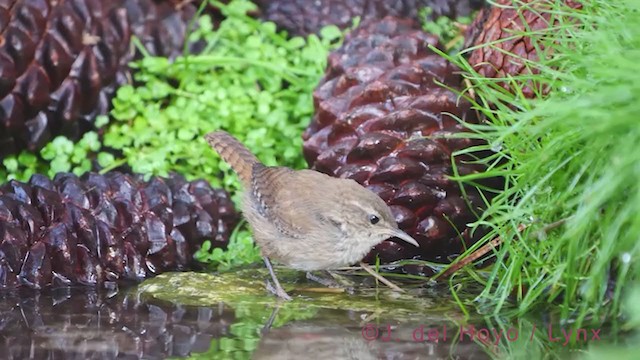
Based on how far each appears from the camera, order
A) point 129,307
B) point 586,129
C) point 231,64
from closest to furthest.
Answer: point 586,129 < point 129,307 < point 231,64

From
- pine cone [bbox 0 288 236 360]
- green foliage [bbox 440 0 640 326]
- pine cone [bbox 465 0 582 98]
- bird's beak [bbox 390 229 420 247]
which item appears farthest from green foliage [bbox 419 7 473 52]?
pine cone [bbox 0 288 236 360]

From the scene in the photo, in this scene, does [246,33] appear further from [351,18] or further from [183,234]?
[183,234]

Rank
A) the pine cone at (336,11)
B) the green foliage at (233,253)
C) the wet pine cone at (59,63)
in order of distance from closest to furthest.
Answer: the green foliage at (233,253) → the wet pine cone at (59,63) → the pine cone at (336,11)

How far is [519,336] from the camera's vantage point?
11.5ft

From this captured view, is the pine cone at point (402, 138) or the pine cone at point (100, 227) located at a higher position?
the pine cone at point (402, 138)

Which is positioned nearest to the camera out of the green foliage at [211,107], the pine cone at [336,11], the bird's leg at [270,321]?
the bird's leg at [270,321]

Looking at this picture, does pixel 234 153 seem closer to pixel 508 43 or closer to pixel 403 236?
pixel 403 236

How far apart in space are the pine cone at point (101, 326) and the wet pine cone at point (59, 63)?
1.33 m

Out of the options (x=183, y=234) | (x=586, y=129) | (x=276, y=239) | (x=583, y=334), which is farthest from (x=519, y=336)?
(x=183, y=234)

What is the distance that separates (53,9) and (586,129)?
3097 mm

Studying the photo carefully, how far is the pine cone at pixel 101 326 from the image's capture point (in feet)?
11.0

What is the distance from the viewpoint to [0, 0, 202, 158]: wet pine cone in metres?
5.20

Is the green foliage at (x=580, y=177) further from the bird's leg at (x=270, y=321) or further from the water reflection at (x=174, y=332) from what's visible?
the bird's leg at (x=270, y=321)

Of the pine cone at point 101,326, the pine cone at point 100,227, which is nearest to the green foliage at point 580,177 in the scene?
the pine cone at point 101,326
